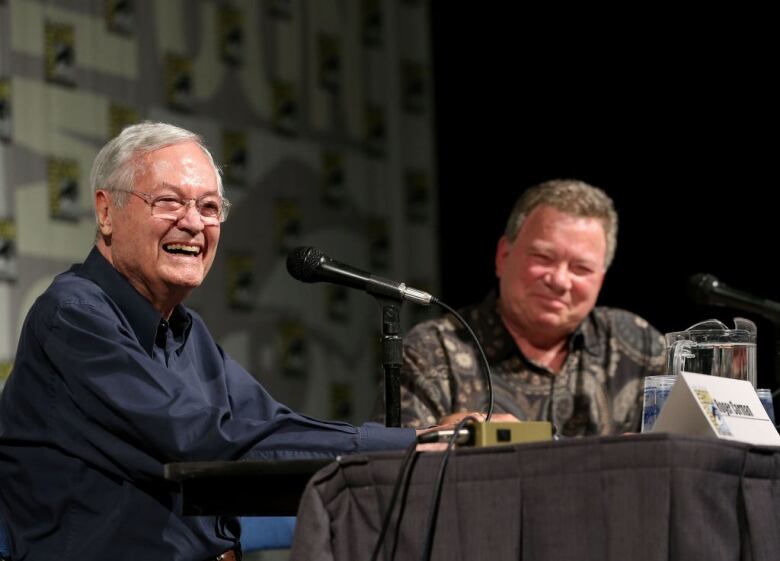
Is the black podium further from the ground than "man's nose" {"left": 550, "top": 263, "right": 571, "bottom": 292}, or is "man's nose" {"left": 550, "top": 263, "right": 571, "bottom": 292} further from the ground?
"man's nose" {"left": 550, "top": 263, "right": 571, "bottom": 292}

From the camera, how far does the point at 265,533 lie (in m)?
3.13

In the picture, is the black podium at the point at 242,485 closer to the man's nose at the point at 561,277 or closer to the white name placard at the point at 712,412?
the white name placard at the point at 712,412

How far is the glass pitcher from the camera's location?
106 inches

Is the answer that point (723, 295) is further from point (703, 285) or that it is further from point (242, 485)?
point (242, 485)

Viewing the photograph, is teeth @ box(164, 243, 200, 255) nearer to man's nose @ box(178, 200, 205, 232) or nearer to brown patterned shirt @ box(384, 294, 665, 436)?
man's nose @ box(178, 200, 205, 232)

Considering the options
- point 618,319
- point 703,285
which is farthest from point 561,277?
point 703,285

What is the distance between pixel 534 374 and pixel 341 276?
52.0 inches

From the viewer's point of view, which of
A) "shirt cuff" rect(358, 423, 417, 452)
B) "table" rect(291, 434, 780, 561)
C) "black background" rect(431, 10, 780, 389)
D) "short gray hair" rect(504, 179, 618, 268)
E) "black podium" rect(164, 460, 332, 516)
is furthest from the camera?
"black background" rect(431, 10, 780, 389)

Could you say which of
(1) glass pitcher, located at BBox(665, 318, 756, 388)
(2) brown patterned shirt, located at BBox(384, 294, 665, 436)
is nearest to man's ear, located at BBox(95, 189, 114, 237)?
Answer: (2) brown patterned shirt, located at BBox(384, 294, 665, 436)

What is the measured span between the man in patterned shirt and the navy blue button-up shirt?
1.09 meters

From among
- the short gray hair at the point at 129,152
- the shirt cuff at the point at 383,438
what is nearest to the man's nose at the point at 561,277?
the short gray hair at the point at 129,152

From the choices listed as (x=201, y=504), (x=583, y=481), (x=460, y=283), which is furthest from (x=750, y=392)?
(x=460, y=283)

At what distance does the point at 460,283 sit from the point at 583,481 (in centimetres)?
407

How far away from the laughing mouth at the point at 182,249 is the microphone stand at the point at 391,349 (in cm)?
49
